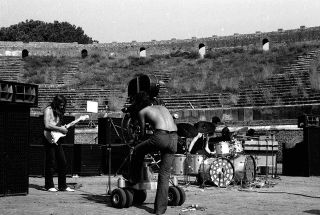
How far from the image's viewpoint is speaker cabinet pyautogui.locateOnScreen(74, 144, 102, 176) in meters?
16.6

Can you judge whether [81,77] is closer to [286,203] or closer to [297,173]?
[297,173]

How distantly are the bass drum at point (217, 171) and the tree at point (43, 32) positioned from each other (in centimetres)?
8436

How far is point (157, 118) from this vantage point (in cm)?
802

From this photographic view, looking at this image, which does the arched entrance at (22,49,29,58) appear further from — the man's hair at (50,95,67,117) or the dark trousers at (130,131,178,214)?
the dark trousers at (130,131,178,214)

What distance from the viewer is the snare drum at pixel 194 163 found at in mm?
12805

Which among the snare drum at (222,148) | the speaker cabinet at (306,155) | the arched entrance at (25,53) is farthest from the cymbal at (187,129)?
the arched entrance at (25,53)

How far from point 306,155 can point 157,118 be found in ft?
34.3

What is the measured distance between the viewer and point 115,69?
175 ft

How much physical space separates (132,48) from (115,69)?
8480mm

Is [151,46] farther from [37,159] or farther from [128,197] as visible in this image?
[128,197]

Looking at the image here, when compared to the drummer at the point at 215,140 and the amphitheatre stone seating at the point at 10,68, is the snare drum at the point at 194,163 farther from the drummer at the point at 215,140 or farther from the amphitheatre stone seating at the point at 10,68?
the amphitheatre stone seating at the point at 10,68

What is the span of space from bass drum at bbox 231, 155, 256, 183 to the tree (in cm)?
8397

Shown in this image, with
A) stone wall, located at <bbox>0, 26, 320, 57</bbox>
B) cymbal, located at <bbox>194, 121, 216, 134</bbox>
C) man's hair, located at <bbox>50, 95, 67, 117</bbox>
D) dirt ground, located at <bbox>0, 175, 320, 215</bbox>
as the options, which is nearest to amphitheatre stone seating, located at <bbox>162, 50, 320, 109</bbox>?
stone wall, located at <bbox>0, 26, 320, 57</bbox>

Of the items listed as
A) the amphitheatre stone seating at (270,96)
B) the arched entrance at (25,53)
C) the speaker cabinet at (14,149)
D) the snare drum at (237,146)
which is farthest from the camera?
the arched entrance at (25,53)
